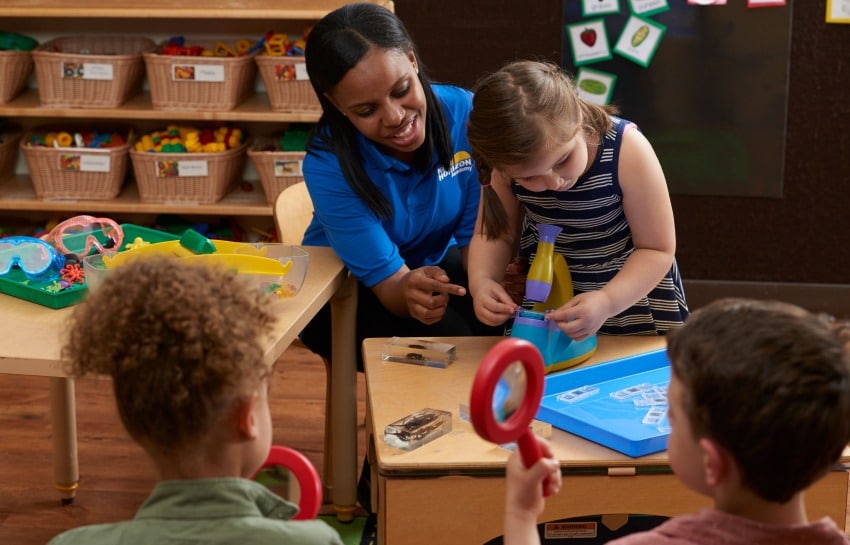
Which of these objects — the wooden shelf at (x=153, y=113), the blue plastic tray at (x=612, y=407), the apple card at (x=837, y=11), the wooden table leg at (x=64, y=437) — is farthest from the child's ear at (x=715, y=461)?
the apple card at (x=837, y=11)

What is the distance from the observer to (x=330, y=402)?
2350 mm

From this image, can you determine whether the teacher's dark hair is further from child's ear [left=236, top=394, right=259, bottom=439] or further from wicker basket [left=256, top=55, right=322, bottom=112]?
wicker basket [left=256, top=55, right=322, bottom=112]

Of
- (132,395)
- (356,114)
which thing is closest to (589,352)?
(356,114)

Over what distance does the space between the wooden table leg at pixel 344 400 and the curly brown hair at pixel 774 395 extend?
1268 millimetres

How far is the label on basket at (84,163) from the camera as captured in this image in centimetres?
363

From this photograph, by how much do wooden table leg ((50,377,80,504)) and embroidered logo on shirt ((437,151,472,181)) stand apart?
36.5 inches

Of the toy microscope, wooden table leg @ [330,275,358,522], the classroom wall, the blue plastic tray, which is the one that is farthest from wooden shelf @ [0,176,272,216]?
the blue plastic tray

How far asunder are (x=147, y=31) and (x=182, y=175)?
2.00 feet

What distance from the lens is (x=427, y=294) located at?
6.77 feet

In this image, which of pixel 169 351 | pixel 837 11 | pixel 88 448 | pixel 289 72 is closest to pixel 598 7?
pixel 837 11

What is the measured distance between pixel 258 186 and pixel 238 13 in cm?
63

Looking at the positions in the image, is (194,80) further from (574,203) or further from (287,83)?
(574,203)

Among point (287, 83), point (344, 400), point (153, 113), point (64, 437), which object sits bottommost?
point (64, 437)

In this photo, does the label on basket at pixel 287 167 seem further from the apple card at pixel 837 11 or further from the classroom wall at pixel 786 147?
the apple card at pixel 837 11
